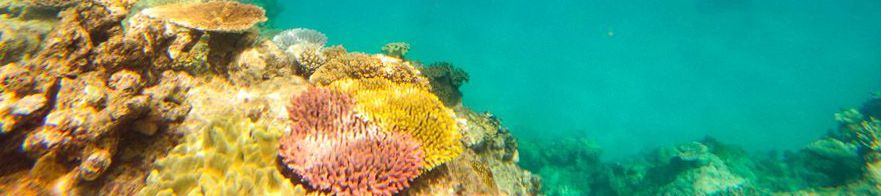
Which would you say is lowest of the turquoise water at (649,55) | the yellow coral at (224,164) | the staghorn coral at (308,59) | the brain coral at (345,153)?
the yellow coral at (224,164)

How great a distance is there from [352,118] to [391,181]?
827mm

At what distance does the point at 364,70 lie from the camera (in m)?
5.06

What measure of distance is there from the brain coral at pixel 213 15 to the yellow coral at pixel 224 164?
162 centimetres

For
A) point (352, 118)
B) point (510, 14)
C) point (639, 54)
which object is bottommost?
point (352, 118)

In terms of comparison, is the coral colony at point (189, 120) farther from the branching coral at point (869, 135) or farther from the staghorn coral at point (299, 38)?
the branching coral at point (869, 135)

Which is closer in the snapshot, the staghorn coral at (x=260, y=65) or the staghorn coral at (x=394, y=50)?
the staghorn coral at (x=260, y=65)

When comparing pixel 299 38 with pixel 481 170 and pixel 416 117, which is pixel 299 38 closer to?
pixel 416 117

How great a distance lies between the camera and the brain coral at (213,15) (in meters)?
4.38

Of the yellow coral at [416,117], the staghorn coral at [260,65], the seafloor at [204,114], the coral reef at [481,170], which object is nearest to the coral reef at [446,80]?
the seafloor at [204,114]

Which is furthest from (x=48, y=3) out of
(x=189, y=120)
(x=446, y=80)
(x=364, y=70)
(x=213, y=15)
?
(x=446, y=80)

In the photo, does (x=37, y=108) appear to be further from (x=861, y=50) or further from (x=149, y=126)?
(x=861, y=50)

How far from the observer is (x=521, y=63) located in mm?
99625

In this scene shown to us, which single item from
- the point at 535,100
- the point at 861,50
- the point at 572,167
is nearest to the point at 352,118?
the point at 572,167

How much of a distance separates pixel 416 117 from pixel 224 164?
5.47 feet
